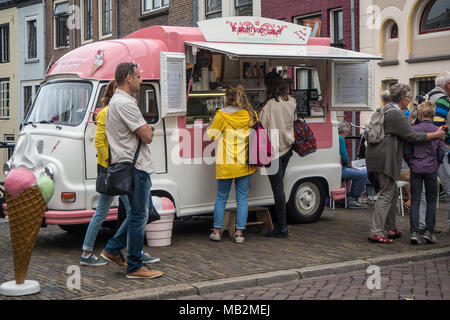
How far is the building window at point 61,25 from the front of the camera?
100ft

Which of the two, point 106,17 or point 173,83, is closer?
point 173,83

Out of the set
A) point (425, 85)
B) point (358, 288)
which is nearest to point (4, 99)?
point (425, 85)

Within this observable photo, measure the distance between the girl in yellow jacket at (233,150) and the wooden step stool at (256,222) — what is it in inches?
14.4

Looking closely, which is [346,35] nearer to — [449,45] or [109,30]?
[449,45]

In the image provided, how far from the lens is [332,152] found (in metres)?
10.8

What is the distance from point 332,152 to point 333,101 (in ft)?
2.54

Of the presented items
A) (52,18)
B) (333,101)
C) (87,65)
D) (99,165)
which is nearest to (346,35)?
(333,101)

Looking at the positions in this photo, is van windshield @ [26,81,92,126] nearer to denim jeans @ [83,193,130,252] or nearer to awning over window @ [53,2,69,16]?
denim jeans @ [83,193,130,252]

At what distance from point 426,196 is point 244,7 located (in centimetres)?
1370

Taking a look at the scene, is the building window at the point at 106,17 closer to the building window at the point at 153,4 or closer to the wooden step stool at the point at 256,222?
the building window at the point at 153,4

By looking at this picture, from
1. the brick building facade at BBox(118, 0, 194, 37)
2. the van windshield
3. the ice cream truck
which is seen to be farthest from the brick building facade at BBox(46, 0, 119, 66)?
the van windshield

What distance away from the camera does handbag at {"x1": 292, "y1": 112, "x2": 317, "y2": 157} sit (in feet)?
30.9

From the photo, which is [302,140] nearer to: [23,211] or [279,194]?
[279,194]

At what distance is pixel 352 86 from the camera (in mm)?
10641
